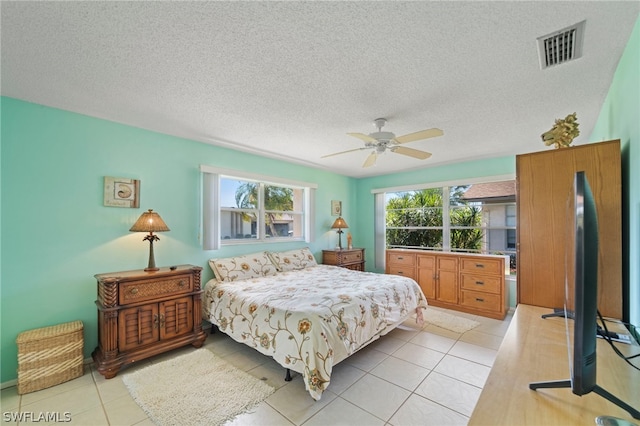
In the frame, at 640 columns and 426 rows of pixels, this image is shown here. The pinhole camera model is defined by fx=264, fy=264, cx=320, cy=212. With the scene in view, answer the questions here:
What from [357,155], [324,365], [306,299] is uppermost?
[357,155]

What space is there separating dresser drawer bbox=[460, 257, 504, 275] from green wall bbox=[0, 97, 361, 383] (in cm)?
388

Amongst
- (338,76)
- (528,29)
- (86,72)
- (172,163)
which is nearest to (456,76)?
(528,29)

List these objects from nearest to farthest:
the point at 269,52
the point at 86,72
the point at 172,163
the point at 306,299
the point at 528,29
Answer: the point at 528,29
the point at 269,52
the point at 86,72
the point at 306,299
the point at 172,163

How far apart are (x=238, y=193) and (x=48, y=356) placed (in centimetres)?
256

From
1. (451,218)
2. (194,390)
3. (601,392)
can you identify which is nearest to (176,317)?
(194,390)

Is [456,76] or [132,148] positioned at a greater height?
[456,76]

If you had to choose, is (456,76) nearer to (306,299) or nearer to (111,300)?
(306,299)

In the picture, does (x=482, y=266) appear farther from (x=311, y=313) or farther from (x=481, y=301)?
(x=311, y=313)

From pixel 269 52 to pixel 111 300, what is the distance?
2.47m

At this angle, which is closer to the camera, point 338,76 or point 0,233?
point 338,76

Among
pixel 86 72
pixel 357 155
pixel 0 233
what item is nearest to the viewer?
pixel 86 72

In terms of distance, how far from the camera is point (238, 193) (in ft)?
13.1

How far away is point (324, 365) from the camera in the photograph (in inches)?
79.7

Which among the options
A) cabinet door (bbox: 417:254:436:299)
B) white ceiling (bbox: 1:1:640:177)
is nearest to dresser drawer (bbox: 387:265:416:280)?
Answer: cabinet door (bbox: 417:254:436:299)
